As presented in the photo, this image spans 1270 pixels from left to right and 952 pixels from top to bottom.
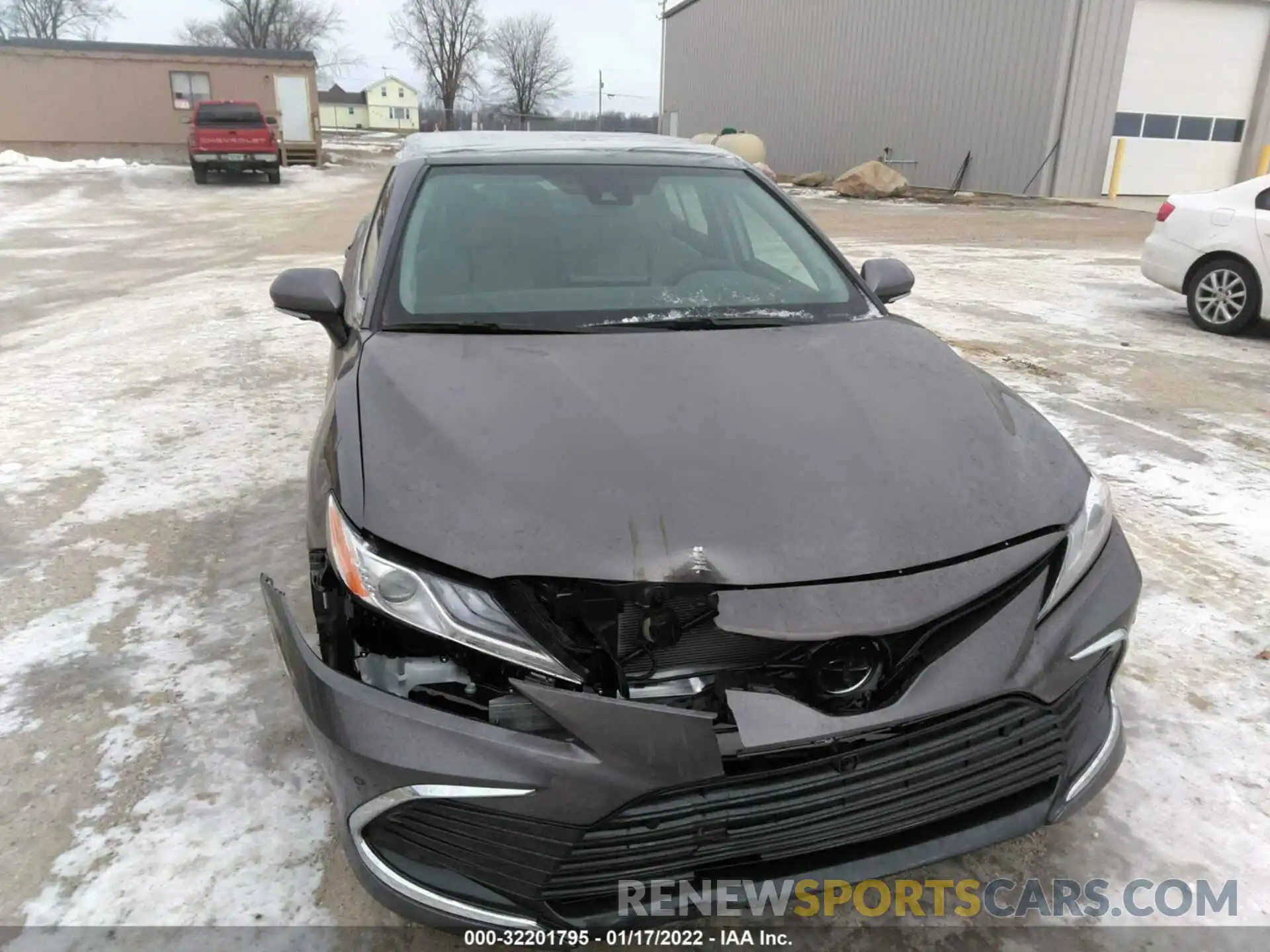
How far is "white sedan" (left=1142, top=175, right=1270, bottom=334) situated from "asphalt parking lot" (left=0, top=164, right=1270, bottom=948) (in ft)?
1.07

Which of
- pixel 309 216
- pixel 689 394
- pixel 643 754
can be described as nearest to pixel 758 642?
pixel 643 754

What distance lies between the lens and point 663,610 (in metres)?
1.69

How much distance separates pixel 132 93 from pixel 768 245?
110 feet

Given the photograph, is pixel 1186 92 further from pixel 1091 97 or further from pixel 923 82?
pixel 923 82

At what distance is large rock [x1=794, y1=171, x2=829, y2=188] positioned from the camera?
2603 cm

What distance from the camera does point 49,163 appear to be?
27469 millimetres

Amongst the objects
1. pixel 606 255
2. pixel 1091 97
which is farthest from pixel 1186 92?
pixel 606 255

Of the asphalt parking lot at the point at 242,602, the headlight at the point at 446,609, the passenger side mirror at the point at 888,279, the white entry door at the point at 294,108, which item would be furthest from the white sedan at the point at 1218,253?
the white entry door at the point at 294,108

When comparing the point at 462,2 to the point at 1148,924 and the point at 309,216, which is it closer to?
the point at 309,216

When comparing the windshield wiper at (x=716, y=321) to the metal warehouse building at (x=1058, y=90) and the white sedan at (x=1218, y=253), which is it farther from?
the metal warehouse building at (x=1058, y=90)

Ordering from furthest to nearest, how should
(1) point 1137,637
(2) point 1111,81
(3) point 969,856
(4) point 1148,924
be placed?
1. (2) point 1111,81
2. (1) point 1137,637
3. (3) point 969,856
4. (4) point 1148,924

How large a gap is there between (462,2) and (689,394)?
73077mm

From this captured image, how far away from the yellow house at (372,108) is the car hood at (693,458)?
320 ft

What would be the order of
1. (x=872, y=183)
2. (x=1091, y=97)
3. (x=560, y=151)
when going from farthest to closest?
1. (x=872, y=183)
2. (x=1091, y=97)
3. (x=560, y=151)
